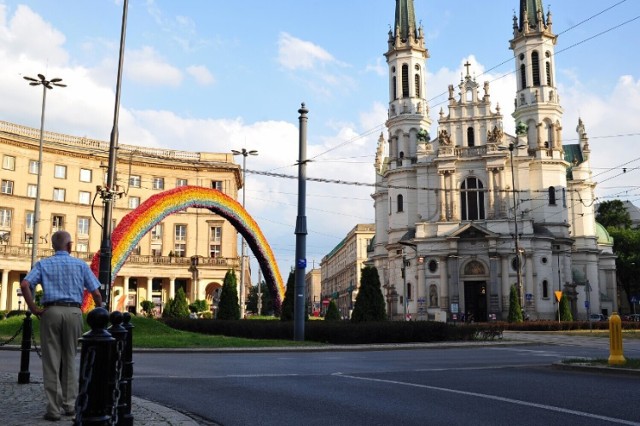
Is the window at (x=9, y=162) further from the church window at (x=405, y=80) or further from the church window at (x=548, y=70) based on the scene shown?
the church window at (x=548, y=70)

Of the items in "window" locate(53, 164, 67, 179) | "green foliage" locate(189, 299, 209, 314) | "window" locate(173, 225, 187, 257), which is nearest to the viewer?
"green foliage" locate(189, 299, 209, 314)

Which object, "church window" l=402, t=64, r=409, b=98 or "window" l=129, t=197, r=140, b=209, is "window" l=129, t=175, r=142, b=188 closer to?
"window" l=129, t=197, r=140, b=209

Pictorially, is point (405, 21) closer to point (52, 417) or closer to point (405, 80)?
point (405, 80)

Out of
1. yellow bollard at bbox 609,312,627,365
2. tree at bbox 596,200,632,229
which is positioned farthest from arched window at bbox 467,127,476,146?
yellow bollard at bbox 609,312,627,365

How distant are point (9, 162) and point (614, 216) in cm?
8617

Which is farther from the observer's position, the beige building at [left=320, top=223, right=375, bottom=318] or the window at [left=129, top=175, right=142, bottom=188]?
the beige building at [left=320, top=223, right=375, bottom=318]

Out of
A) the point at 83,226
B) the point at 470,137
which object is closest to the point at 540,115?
the point at 470,137

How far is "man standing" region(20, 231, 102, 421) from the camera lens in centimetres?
711

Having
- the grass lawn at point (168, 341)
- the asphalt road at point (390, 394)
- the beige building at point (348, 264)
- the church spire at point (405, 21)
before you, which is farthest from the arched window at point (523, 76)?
the asphalt road at point (390, 394)

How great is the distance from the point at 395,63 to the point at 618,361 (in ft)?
223

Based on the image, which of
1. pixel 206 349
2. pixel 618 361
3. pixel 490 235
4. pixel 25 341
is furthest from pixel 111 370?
pixel 490 235

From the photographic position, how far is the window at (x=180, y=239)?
3009 inches

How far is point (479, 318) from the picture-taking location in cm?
6900

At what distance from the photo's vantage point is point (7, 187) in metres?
66.7
